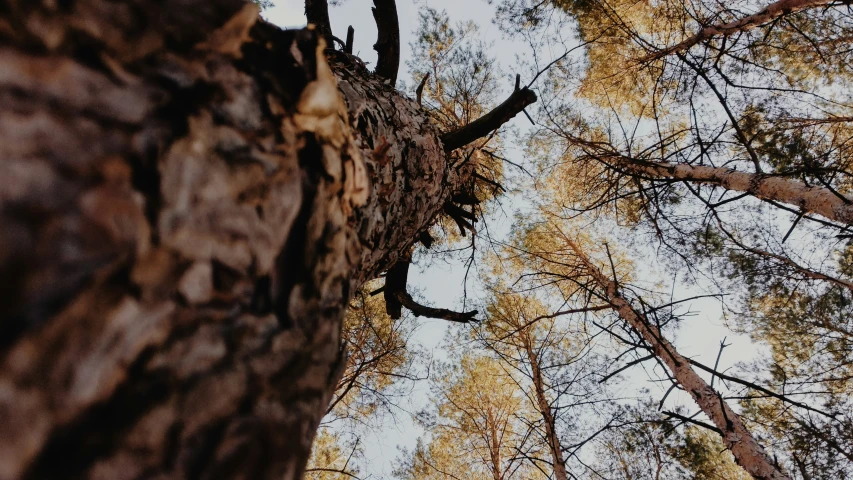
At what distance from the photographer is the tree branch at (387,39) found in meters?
2.80

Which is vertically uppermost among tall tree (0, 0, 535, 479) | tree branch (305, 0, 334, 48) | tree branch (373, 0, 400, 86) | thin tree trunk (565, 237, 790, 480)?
tree branch (373, 0, 400, 86)

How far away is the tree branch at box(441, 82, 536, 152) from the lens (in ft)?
8.13

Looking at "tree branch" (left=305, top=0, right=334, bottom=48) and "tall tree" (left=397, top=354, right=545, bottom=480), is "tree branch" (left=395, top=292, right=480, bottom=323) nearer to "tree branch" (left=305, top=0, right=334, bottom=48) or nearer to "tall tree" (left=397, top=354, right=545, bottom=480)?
"tree branch" (left=305, top=0, right=334, bottom=48)

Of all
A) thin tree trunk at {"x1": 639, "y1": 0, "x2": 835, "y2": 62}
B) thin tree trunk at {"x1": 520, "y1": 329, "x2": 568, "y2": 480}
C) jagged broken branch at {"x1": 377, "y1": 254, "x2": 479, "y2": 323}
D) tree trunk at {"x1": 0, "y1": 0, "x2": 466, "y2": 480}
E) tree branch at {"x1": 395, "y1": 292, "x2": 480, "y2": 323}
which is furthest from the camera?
thin tree trunk at {"x1": 520, "y1": 329, "x2": 568, "y2": 480}

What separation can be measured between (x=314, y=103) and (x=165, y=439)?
0.45 metres

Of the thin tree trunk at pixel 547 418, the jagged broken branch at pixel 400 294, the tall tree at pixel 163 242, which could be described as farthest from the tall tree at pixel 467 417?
→ the tall tree at pixel 163 242

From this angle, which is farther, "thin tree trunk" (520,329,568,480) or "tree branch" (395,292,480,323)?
"thin tree trunk" (520,329,568,480)

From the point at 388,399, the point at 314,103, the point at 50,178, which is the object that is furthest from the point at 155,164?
the point at 388,399

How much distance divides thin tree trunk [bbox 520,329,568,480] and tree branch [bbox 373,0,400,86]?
3.29m

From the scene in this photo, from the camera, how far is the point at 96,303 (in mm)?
333

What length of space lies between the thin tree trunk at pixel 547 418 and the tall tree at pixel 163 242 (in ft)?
12.1

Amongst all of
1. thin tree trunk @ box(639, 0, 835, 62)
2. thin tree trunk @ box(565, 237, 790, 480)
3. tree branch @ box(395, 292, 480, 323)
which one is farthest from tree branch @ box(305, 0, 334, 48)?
thin tree trunk @ box(639, 0, 835, 62)

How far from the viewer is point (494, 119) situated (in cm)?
256

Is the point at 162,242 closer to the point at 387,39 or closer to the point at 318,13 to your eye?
the point at 318,13
